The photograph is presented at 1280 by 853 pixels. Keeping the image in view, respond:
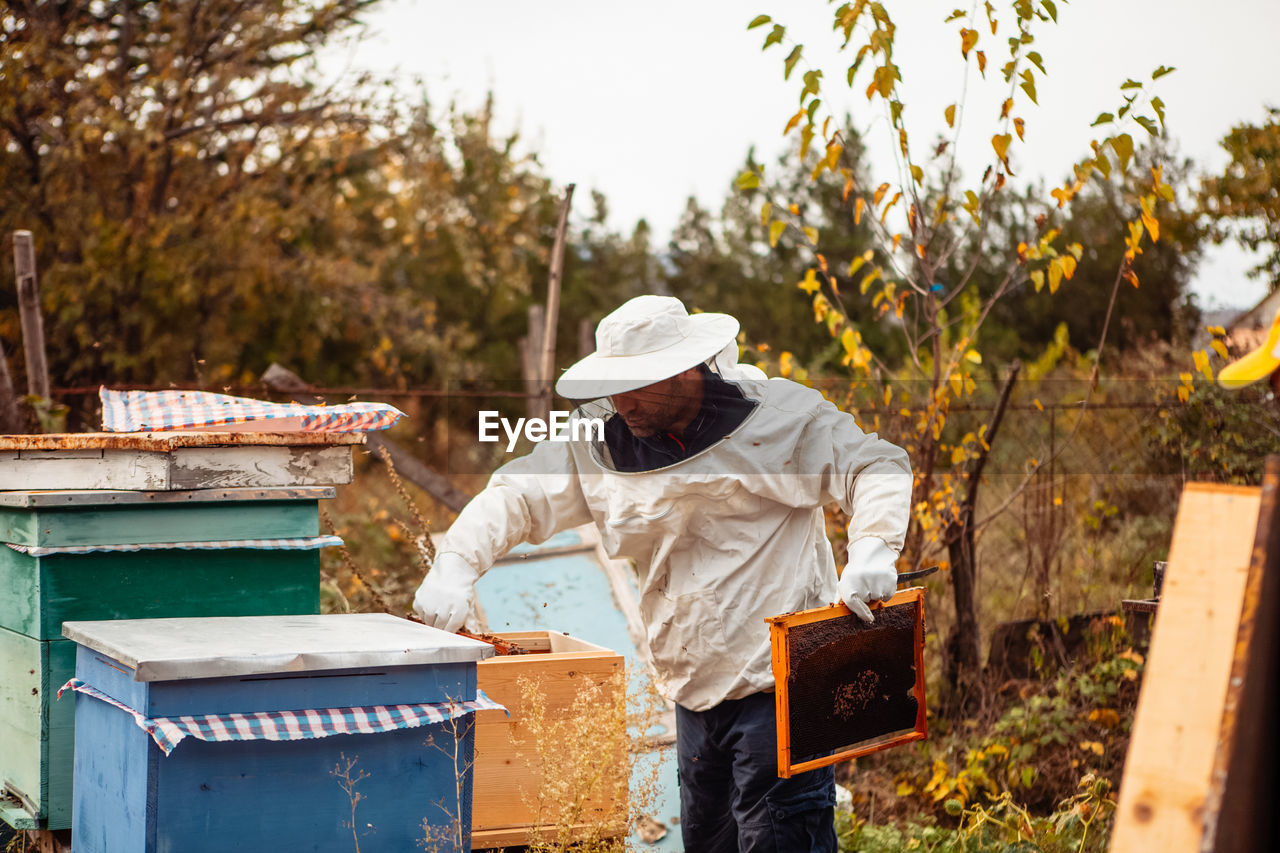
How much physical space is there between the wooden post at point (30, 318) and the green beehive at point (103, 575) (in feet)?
9.24

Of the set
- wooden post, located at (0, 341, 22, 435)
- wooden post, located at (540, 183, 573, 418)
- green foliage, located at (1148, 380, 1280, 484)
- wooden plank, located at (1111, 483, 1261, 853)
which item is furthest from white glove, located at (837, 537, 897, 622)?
wooden post, located at (0, 341, 22, 435)

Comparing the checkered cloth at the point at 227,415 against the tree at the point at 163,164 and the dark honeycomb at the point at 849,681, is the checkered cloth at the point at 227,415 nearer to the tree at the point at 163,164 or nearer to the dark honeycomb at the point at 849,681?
the dark honeycomb at the point at 849,681

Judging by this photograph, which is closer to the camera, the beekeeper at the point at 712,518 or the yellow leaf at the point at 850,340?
the beekeeper at the point at 712,518

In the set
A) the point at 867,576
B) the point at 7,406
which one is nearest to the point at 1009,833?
the point at 867,576

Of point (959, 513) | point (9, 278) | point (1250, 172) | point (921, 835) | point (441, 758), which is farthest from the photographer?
point (1250, 172)

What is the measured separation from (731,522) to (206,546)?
129 centimetres

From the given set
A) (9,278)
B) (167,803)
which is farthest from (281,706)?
(9,278)

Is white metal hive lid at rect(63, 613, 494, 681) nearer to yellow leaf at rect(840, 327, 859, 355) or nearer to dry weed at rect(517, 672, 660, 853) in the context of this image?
dry weed at rect(517, 672, 660, 853)

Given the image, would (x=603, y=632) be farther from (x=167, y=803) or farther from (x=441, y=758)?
(x=167, y=803)

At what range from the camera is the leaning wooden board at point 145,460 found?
258 cm

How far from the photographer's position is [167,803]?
186 centimetres

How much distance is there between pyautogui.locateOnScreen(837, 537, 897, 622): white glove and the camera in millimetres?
2422

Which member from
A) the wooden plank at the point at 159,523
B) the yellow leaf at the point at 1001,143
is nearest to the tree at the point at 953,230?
the yellow leaf at the point at 1001,143

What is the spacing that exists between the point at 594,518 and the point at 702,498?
361mm
